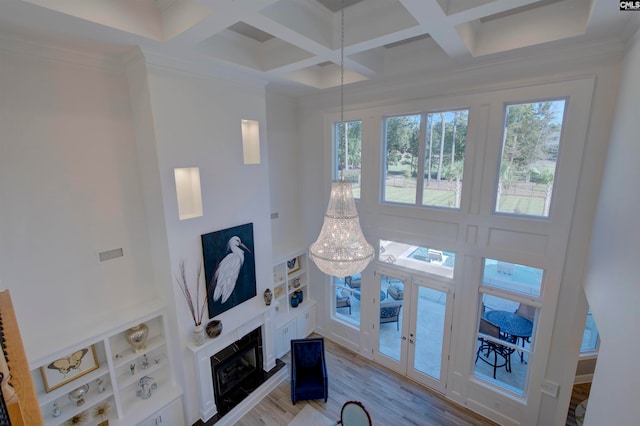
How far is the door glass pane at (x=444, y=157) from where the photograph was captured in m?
4.19

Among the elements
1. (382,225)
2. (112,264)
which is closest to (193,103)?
(112,264)

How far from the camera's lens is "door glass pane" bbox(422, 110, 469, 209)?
165 inches

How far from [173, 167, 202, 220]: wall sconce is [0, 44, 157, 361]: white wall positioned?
1.66 feet

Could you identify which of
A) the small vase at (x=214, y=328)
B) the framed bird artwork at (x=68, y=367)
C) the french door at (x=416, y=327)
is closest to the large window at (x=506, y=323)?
the french door at (x=416, y=327)

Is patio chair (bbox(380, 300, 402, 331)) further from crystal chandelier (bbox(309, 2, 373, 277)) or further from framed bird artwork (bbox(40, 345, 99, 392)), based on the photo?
framed bird artwork (bbox(40, 345, 99, 392))

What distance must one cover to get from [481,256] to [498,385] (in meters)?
2.12

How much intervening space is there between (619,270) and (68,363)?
557 centimetres

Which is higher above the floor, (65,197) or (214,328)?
(65,197)

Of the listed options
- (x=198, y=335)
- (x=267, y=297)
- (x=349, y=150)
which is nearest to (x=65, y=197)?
(x=198, y=335)

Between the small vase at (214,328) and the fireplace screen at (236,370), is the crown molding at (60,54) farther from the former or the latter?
the fireplace screen at (236,370)

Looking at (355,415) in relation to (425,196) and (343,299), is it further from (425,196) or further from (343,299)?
(425,196)

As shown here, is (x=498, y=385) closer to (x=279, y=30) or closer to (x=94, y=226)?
(x=279, y=30)

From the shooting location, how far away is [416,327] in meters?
5.07

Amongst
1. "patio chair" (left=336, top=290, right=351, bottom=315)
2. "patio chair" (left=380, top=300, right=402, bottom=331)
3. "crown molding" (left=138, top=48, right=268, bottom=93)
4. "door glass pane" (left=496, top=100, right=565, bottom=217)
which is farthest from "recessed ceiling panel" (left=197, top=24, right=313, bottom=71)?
"patio chair" (left=336, top=290, right=351, bottom=315)
